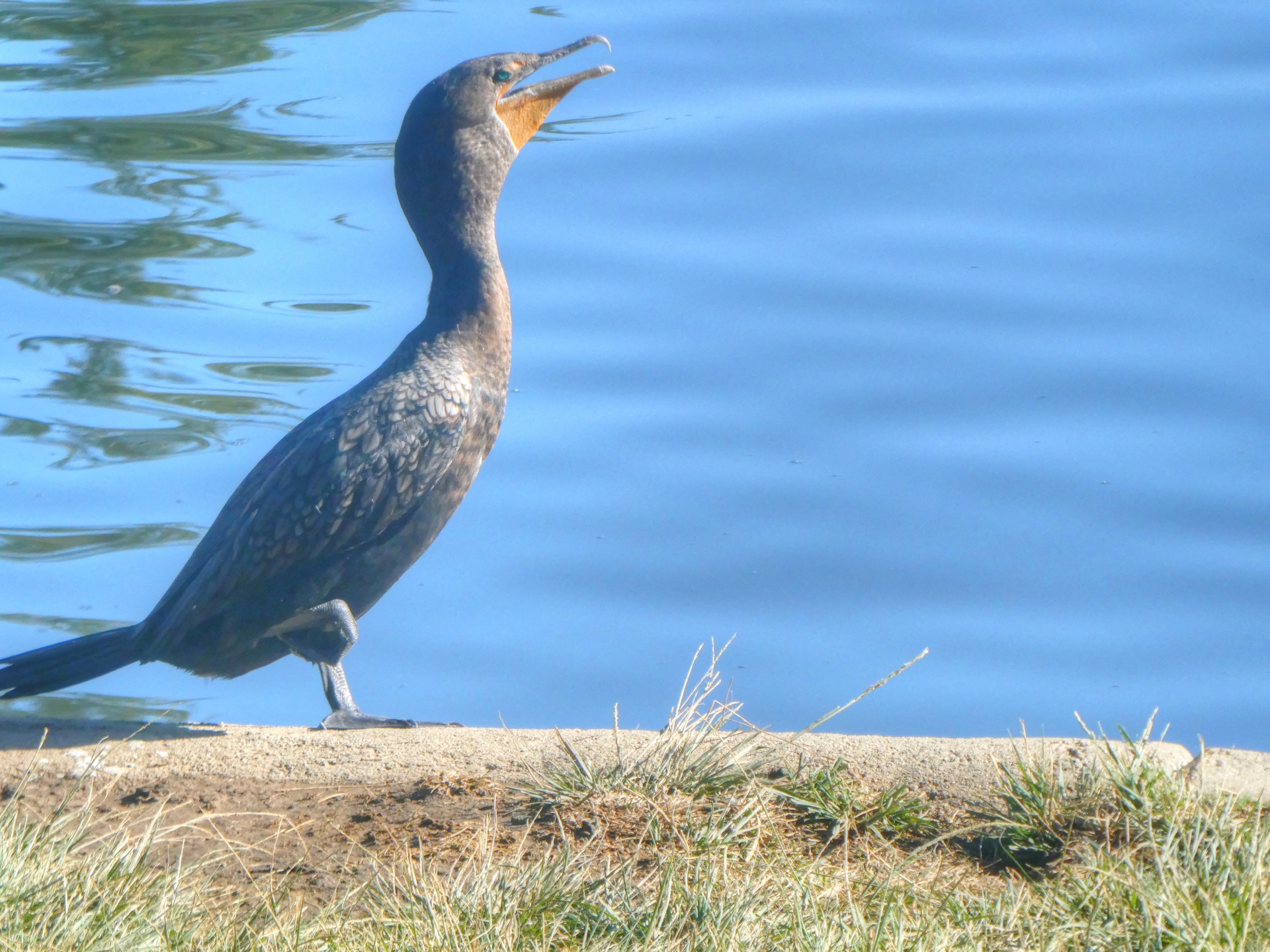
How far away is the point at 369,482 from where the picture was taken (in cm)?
400

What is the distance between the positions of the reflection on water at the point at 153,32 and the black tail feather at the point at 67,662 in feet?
20.9

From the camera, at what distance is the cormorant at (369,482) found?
13.1 ft

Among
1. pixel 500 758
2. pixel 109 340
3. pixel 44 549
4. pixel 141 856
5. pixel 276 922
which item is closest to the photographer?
pixel 276 922

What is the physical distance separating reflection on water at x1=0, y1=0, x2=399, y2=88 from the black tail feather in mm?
6382

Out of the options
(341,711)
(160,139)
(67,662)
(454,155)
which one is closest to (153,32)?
(160,139)

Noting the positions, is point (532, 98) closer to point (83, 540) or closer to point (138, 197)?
point (83, 540)

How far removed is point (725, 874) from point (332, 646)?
1.79 m

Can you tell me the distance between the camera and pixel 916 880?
2.77m

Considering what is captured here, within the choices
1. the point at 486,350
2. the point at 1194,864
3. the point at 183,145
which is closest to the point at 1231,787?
the point at 1194,864

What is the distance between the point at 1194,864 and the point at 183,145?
8.04 metres

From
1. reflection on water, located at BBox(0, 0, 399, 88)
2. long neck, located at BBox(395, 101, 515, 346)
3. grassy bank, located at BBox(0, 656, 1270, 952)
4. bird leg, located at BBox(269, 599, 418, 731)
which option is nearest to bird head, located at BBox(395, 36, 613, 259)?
long neck, located at BBox(395, 101, 515, 346)

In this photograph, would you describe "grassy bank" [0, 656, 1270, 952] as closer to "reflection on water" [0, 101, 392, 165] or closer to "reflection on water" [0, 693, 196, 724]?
"reflection on water" [0, 693, 196, 724]

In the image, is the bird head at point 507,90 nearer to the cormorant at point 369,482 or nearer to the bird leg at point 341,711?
the cormorant at point 369,482

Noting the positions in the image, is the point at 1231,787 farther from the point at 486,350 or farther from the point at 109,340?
the point at 109,340
